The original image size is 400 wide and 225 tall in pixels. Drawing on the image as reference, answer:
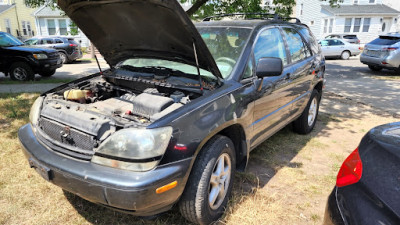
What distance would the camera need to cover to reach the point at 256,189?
321cm

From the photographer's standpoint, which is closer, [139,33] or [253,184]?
[139,33]

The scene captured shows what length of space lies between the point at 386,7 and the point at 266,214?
32027 millimetres

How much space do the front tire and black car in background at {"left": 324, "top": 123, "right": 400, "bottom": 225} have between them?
916mm

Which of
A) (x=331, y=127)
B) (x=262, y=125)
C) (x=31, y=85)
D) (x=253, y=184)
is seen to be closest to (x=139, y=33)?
(x=262, y=125)

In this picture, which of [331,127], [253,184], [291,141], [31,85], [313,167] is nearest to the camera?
[253,184]

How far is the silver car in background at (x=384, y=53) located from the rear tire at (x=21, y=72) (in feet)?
43.8

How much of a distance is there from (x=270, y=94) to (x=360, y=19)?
93.8 ft

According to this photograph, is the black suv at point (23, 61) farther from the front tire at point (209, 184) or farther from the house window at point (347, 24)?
the house window at point (347, 24)

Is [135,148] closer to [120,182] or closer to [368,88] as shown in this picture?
[120,182]

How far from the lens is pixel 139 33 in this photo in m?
3.03

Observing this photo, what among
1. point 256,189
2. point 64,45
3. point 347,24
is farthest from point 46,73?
point 347,24

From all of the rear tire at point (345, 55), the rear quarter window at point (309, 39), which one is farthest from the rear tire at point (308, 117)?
the rear tire at point (345, 55)

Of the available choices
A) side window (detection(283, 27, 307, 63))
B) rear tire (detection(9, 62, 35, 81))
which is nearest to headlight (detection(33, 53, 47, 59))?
rear tire (detection(9, 62, 35, 81))

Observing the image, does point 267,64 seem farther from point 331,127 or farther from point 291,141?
point 331,127
